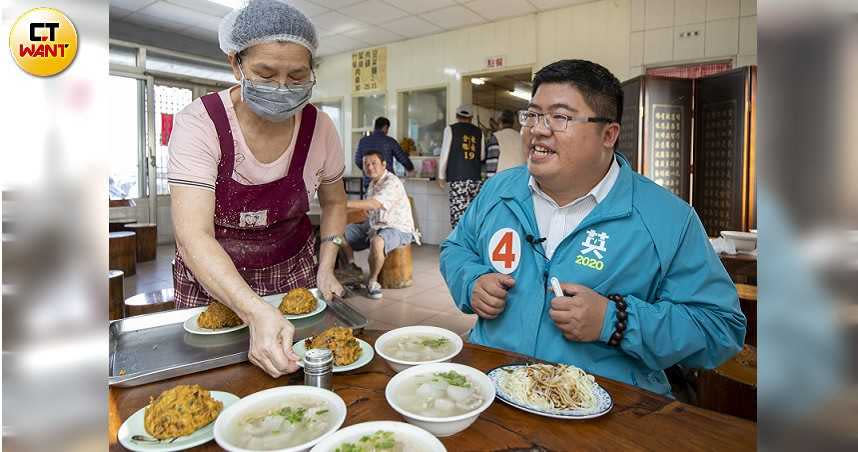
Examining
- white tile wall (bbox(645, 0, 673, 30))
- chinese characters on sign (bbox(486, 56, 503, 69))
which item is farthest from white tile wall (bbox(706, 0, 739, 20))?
chinese characters on sign (bbox(486, 56, 503, 69))

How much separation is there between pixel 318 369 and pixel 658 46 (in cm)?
632

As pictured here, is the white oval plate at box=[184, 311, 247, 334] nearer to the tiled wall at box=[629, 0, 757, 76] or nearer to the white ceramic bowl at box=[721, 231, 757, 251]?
the white ceramic bowl at box=[721, 231, 757, 251]

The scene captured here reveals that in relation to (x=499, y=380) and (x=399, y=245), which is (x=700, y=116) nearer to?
(x=399, y=245)

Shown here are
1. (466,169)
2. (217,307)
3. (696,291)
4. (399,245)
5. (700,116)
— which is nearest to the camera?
(696,291)

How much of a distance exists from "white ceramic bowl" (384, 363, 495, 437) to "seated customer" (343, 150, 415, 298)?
3914 mm

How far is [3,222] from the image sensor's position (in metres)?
0.36

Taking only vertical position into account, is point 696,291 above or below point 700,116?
below

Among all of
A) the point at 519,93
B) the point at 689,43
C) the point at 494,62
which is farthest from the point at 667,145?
the point at 519,93

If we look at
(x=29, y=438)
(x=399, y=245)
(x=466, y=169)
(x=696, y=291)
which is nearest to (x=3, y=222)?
(x=29, y=438)

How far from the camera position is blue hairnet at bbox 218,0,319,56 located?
4.98ft

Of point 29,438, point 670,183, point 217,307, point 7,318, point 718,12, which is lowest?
point 217,307

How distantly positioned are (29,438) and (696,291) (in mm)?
1551

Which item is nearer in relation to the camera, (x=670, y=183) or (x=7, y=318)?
(x=7, y=318)

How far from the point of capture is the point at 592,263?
1.49m
